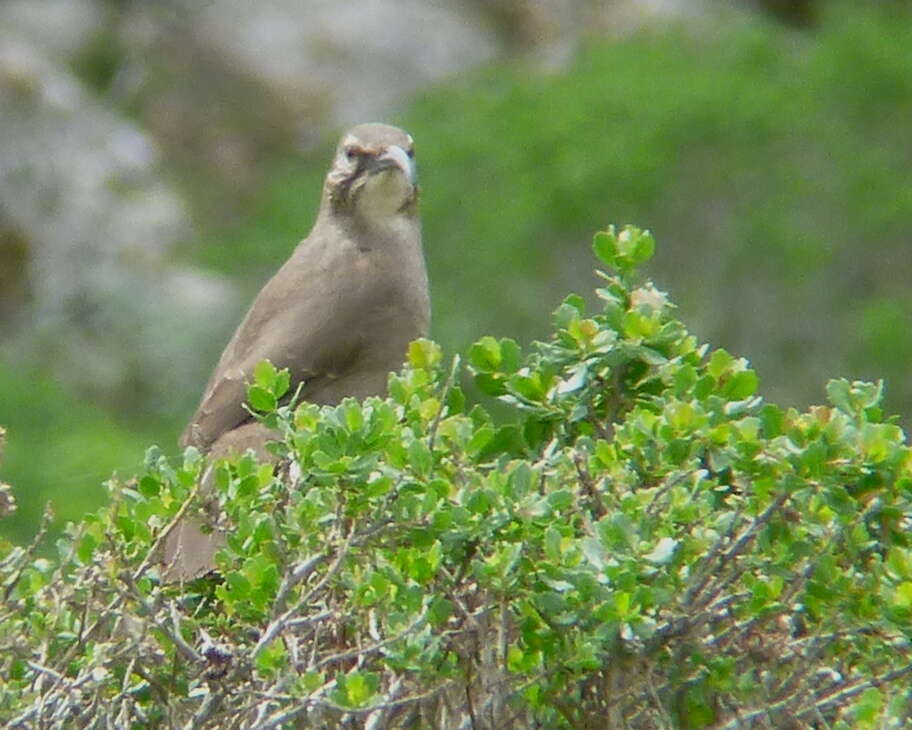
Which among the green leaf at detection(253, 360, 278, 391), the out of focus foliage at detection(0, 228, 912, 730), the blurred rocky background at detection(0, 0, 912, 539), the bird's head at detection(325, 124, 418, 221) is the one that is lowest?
the out of focus foliage at detection(0, 228, 912, 730)

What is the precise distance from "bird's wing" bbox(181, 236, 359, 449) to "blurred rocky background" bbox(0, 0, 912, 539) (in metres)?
7.56

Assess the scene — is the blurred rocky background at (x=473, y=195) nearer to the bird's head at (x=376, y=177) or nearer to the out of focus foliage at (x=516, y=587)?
the bird's head at (x=376, y=177)

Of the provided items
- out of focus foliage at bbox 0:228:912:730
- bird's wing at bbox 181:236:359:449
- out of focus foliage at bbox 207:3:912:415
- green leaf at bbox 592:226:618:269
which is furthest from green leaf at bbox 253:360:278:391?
out of focus foliage at bbox 207:3:912:415

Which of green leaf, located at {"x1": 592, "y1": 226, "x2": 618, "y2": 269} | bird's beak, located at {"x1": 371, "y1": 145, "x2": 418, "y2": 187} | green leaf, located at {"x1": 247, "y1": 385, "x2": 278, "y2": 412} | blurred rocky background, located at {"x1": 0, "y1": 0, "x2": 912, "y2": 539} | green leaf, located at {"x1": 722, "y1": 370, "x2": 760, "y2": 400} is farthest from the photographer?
blurred rocky background, located at {"x1": 0, "y1": 0, "x2": 912, "y2": 539}

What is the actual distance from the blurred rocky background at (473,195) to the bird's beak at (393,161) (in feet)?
24.9

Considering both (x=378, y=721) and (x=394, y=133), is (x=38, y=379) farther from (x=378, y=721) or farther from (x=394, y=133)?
(x=378, y=721)

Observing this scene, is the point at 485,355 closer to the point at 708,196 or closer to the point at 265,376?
the point at 265,376

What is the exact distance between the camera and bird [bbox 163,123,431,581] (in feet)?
17.4

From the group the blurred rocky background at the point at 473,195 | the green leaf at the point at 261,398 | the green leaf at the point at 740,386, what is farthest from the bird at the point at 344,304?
the blurred rocky background at the point at 473,195

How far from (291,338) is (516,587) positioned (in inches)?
98.2

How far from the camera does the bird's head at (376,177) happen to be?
566cm

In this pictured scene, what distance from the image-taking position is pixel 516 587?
116 inches

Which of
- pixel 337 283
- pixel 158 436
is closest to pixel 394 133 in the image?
pixel 337 283

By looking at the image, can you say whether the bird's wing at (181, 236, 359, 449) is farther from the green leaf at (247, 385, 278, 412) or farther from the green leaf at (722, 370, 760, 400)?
the green leaf at (722, 370, 760, 400)
